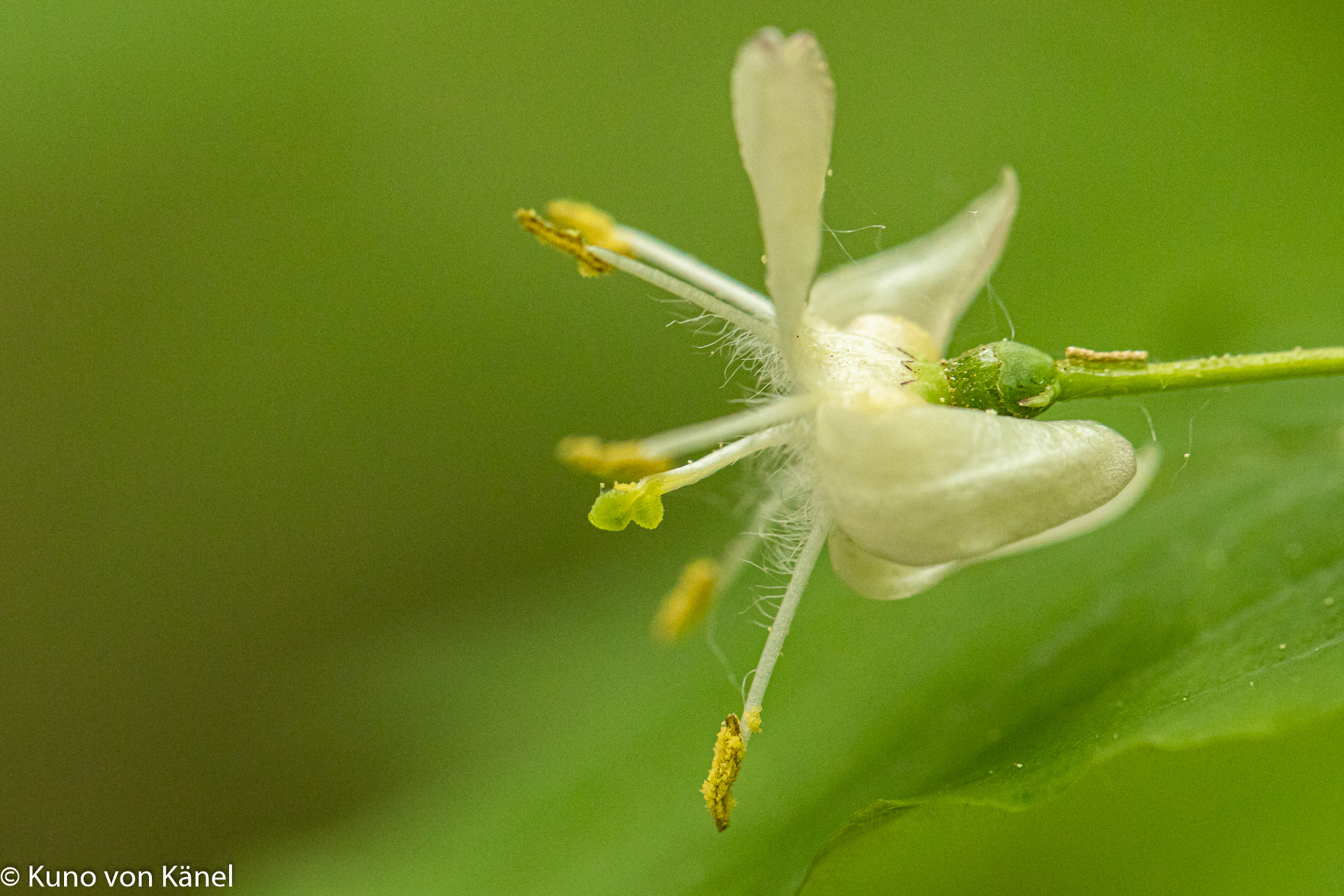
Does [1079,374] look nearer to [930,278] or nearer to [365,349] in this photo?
[930,278]

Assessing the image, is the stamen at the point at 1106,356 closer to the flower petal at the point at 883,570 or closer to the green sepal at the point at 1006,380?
the green sepal at the point at 1006,380

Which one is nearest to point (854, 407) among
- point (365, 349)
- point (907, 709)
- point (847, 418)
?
point (847, 418)

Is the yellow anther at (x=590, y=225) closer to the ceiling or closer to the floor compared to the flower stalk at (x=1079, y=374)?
closer to the ceiling

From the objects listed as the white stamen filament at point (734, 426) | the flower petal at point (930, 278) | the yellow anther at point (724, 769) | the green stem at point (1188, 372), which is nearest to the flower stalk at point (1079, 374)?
the green stem at point (1188, 372)

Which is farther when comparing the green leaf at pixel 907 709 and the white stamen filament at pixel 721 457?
the white stamen filament at pixel 721 457

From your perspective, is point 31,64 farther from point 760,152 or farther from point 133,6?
point 760,152

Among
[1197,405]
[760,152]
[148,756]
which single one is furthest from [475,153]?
[760,152]
